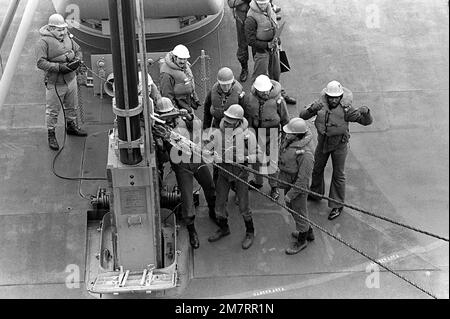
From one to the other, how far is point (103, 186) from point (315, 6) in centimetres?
538

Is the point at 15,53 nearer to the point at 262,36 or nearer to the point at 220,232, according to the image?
the point at 220,232

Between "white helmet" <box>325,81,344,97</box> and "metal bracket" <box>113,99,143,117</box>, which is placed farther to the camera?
"white helmet" <box>325,81,344,97</box>

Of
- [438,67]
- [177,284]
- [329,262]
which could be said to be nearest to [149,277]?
[177,284]

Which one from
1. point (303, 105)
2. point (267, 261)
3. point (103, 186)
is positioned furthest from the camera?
point (303, 105)

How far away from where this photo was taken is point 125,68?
8.30 meters

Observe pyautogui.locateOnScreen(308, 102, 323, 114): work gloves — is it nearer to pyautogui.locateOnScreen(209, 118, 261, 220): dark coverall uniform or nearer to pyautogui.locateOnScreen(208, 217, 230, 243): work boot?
pyautogui.locateOnScreen(209, 118, 261, 220): dark coverall uniform

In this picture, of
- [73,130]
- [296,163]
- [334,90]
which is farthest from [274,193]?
[73,130]

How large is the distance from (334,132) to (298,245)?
4.67ft

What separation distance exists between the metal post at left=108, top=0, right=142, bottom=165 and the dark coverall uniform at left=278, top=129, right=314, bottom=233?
5.56 feet

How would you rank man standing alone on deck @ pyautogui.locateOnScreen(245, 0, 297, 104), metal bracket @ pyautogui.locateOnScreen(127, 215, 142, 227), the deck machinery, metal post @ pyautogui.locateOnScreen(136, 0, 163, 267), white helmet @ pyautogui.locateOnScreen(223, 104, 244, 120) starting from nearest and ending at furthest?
metal post @ pyautogui.locateOnScreen(136, 0, 163, 267)
the deck machinery
metal bracket @ pyautogui.locateOnScreen(127, 215, 142, 227)
white helmet @ pyautogui.locateOnScreen(223, 104, 244, 120)
man standing alone on deck @ pyautogui.locateOnScreen(245, 0, 297, 104)

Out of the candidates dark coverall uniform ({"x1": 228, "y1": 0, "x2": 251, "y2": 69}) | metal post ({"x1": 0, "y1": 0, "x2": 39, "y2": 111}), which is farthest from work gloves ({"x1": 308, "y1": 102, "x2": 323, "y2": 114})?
metal post ({"x1": 0, "y1": 0, "x2": 39, "y2": 111})

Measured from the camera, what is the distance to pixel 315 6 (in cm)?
1427

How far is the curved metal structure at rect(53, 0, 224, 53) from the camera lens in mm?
12672
